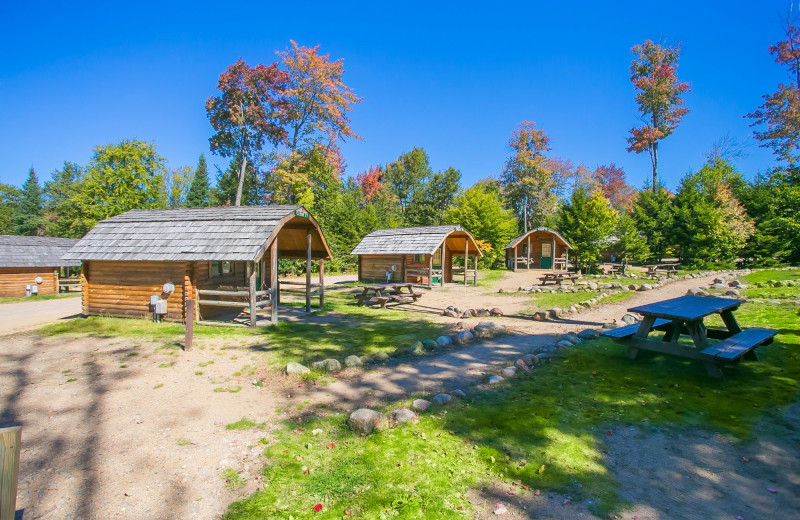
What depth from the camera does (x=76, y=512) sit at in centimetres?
336

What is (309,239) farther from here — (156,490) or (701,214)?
(701,214)

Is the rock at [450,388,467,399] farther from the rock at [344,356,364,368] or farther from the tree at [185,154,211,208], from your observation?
the tree at [185,154,211,208]

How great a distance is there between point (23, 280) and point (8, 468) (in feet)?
79.7

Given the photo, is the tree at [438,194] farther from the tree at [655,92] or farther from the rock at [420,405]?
the rock at [420,405]

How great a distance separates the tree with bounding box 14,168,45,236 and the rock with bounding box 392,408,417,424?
52.8 meters

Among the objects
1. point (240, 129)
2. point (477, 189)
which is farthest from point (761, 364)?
point (240, 129)

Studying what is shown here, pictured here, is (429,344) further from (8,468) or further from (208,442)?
(8,468)

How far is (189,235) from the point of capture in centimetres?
1173

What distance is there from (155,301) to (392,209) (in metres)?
39.6

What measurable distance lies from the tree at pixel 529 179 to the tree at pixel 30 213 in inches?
2066

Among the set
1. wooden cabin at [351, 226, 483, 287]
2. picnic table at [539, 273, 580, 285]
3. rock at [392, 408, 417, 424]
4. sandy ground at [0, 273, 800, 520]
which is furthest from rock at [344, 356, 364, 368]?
picnic table at [539, 273, 580, 285]

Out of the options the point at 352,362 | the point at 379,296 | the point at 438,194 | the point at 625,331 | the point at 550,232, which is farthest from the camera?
the point at 438,194

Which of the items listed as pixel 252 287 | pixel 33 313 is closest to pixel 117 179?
pixel 33 313

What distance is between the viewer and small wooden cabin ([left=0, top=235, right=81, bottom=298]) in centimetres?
1872
